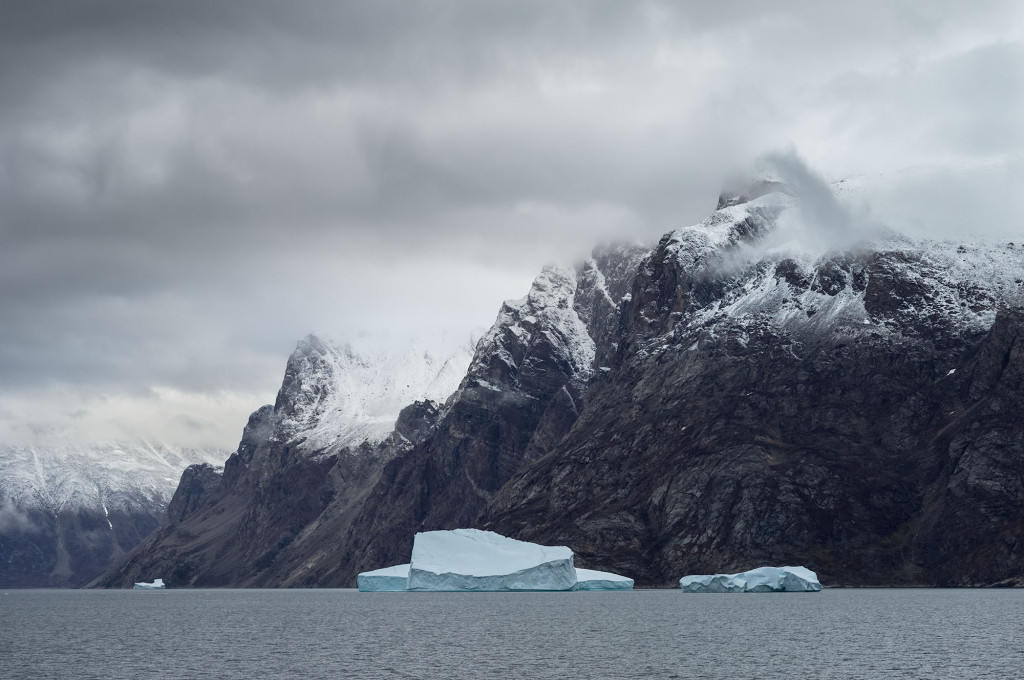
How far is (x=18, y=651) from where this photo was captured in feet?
466

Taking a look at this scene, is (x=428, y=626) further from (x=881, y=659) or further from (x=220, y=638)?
(x=881, y=659)

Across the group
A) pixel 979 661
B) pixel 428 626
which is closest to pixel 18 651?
pixel 428 626

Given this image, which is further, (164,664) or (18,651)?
(18,651)

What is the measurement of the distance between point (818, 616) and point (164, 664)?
101326 mm

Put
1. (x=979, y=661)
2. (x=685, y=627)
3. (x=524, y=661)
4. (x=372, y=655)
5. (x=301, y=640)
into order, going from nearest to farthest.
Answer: (x=979, y=661), (x=524, y=661), (x=372, y=655), (x=301, y=640), (x=685, y=627)

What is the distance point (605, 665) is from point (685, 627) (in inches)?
2019

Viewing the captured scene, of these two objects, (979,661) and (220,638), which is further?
(220,638)

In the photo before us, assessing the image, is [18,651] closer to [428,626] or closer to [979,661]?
[428,626]

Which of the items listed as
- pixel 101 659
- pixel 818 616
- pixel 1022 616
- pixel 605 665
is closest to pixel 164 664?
pixel 101 659

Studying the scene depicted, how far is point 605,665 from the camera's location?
11838 centimetres

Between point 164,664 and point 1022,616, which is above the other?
point 1022,616

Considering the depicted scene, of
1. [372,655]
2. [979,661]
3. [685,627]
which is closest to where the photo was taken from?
[979,661]

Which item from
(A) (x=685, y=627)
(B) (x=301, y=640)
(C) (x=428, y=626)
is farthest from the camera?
(C) (x=428, y=626)

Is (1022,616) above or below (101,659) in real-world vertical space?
above
